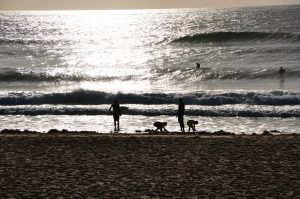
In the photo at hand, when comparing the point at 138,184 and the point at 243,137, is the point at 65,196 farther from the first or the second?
the point at 243,137

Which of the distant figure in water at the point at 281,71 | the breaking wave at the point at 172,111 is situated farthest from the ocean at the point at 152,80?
the distant figure in water at the point at 281,71

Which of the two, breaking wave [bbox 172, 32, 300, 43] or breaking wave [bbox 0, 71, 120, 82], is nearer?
breaking wave [bbox 0, 71, 120, 82]

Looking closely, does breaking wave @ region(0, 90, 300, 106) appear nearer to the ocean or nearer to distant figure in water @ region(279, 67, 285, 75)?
the ocean

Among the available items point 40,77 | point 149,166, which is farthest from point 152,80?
point 149,166

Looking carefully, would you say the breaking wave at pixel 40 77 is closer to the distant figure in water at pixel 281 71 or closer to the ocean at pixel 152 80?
the ocean at pixel 152 80

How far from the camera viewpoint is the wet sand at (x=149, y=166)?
1090 cm

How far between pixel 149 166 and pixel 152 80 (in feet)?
112

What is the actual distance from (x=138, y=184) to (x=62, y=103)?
24.0m

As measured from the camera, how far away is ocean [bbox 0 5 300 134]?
27.2m

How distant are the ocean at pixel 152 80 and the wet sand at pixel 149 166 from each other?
20.8 feet

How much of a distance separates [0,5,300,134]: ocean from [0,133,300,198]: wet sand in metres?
6.35

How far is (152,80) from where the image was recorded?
1855 inches

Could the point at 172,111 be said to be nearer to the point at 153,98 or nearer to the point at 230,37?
the point at 153,98

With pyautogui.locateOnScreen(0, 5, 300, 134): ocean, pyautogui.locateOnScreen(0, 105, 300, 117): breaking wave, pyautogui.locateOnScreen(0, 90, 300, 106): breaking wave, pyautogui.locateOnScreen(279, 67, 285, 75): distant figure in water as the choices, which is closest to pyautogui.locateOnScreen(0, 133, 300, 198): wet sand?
pyautogui.locateOnScreen(0, 5, 300, 134): ocean
